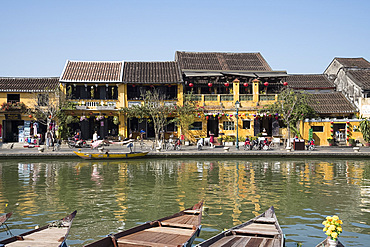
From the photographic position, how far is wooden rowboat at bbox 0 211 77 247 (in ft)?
26.7

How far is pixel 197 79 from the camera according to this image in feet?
123

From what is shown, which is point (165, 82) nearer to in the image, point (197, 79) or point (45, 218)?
point (197, 79)

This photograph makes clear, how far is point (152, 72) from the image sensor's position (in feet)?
125

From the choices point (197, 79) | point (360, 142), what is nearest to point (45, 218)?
point (197, 79)

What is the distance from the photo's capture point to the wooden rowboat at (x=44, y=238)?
26.7ft

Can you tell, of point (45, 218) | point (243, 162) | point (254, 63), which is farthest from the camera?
point (254, 63)

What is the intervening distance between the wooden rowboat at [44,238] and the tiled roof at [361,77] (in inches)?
1352

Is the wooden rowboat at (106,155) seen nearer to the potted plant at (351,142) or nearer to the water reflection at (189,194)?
the water reflection at (189,194)

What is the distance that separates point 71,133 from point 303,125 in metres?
21.4

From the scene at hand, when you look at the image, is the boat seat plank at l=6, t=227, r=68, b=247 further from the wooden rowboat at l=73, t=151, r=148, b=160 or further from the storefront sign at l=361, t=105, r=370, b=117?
the storefront sign at l=361, t=105, r=370, b=117

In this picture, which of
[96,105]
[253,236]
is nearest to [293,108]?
[96,105]

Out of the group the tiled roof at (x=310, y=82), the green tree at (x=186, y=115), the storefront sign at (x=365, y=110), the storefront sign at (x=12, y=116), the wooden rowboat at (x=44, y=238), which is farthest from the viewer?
the tiled roof at (x=310, y=82)

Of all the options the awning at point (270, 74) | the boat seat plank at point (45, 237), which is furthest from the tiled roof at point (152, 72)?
the boat seat plank at point (45, 237)

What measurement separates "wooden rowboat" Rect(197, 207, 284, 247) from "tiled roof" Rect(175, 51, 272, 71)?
30061 millimetres
